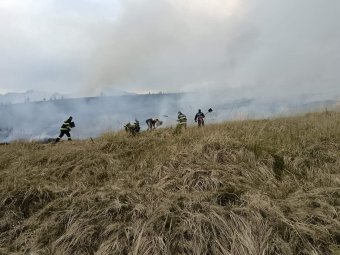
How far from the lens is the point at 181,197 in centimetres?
625

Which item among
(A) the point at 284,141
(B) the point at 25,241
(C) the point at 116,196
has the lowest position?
(B) the point at 25,241

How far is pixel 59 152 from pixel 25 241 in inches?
146

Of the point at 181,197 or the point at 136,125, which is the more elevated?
the point at 136,125

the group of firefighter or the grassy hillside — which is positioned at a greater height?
the group of firefighter

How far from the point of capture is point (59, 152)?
9227 mm

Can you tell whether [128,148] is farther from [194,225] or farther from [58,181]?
[194,225]

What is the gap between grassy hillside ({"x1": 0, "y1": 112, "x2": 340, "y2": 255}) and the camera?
5312 mm

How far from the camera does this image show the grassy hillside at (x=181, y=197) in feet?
17.4

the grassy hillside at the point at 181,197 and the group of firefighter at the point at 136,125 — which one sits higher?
the group of firefighter at the point at 136,125

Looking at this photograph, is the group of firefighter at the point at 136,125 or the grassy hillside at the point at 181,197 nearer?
the grassy hillside at the point at 181,197

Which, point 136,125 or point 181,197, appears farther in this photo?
point 136,125

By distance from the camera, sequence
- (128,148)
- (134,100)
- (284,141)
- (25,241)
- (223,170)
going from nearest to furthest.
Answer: (25,241) < (223,170) < (284,141) < (128,148) < (134,100)

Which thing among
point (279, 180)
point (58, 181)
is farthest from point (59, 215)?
point (279, 180)

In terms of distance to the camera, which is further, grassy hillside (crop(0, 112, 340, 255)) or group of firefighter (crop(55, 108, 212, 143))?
group of firefighter (crop(55, 108, 212, 143))
